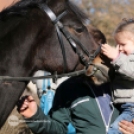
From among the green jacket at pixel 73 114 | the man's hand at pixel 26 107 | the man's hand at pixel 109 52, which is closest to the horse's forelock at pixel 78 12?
the man's hand at pixel 109 52

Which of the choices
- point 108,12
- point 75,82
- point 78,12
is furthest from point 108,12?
point 78,12

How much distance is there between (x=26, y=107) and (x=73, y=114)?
1.50 ft

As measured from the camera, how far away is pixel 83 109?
8.82 ft

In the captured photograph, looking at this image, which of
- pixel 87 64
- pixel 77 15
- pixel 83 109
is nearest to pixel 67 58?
pixel 87 64

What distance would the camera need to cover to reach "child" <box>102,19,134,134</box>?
8.00ft

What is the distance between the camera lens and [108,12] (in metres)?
19.0

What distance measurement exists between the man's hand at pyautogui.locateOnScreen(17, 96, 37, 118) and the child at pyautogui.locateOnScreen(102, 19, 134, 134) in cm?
65

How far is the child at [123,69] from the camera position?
2439 mm

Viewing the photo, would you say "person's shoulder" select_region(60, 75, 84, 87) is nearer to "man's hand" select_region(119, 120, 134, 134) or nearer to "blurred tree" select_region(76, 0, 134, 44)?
"man's hand" select_region(119, 120, 134, 134)

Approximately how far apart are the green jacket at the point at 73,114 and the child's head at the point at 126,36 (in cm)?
45

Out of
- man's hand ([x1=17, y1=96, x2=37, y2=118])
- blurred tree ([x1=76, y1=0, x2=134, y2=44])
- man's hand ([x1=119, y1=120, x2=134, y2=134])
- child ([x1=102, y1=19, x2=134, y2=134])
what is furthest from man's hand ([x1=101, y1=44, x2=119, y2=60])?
blurred tree ([x1=76, y1=0, x2=134, y2=44])

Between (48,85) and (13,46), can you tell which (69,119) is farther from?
(48,85)

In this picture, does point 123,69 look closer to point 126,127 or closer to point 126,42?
point 126,42

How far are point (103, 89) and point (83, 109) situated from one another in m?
0.26
